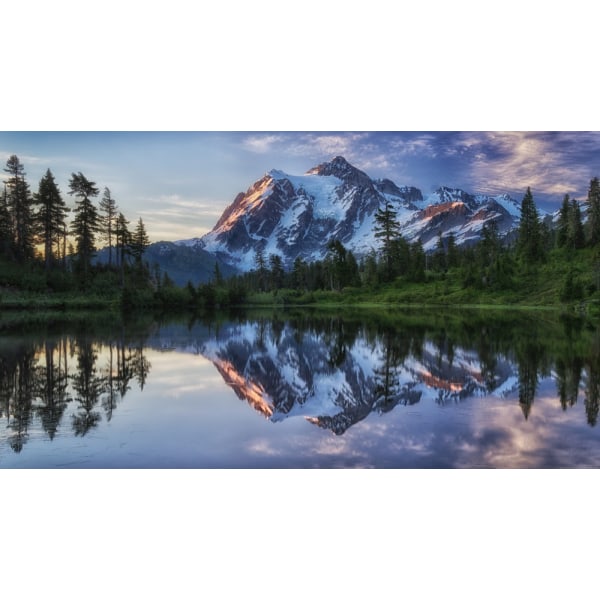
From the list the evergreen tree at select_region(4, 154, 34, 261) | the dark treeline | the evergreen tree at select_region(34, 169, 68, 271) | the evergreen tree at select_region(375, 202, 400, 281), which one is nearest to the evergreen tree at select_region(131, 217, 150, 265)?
the dark treeline

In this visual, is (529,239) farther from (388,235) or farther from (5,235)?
(5,235)

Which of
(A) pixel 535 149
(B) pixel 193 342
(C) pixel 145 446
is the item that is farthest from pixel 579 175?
(C) pixel 145 446

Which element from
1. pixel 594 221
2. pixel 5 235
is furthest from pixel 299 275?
pixel 5 235

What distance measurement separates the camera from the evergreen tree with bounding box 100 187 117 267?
27534 millimetres

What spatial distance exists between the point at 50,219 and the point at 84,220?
189 cm

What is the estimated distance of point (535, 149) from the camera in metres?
19.8

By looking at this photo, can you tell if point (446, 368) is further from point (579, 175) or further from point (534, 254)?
point (534, 254)

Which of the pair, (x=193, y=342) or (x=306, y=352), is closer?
(x=306, y=352)

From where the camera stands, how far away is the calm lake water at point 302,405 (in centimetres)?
639

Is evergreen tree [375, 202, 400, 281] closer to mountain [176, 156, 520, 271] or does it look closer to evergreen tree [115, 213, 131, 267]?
mountain [176, 156, 520, 271]

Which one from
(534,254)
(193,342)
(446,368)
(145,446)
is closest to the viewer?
(145,446)

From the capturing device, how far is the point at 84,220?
3266cm

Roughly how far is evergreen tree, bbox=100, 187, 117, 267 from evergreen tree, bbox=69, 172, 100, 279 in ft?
1.34

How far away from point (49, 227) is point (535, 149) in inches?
1045
